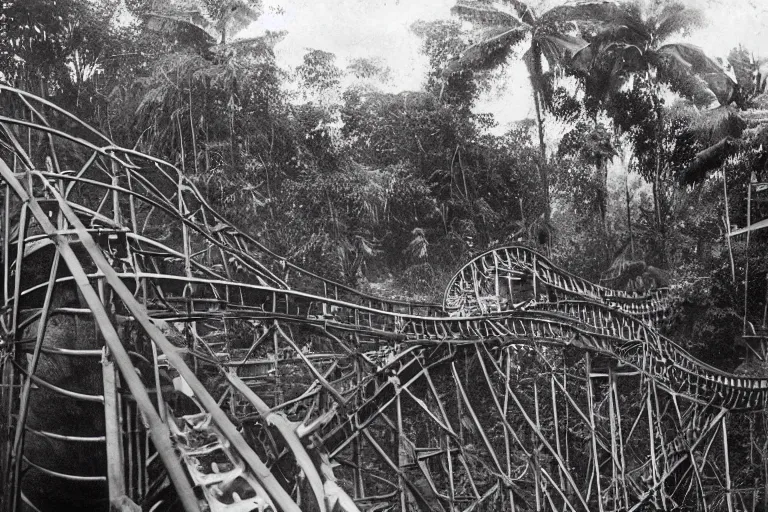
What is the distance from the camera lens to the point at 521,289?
13672 mm

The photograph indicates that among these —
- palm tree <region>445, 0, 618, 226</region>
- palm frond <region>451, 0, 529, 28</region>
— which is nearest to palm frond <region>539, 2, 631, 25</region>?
palm tree <region>445, 0, 618, 226</region>

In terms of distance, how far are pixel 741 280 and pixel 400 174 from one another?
764 centimetres

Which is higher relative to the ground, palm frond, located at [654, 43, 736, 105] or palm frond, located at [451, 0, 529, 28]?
palm frond, located at [451, 0, 529, 28]

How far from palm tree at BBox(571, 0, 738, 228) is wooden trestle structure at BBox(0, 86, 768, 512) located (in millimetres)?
5257

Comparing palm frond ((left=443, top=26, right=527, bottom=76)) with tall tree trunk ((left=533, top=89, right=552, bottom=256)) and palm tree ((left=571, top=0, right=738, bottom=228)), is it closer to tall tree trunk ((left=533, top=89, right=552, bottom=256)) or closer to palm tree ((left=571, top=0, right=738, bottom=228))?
palm tree ((left=571, top=0, right=738, bottom=228))

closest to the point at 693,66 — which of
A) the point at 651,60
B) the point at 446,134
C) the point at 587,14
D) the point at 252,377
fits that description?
the point at 651,60

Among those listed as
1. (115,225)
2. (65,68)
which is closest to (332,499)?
(115,225)

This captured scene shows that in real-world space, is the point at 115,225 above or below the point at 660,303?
above

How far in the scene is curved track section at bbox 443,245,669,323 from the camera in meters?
11.3

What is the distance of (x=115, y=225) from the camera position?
4953 mm

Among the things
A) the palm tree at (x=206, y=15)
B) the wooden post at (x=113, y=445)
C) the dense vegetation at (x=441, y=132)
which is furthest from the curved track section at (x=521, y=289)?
the wooden post at (x=113, y=445)

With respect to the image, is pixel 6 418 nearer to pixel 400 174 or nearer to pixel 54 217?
pixel 54 217

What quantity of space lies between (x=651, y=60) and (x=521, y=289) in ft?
24.0

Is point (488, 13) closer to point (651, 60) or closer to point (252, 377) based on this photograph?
point (651, 60)
